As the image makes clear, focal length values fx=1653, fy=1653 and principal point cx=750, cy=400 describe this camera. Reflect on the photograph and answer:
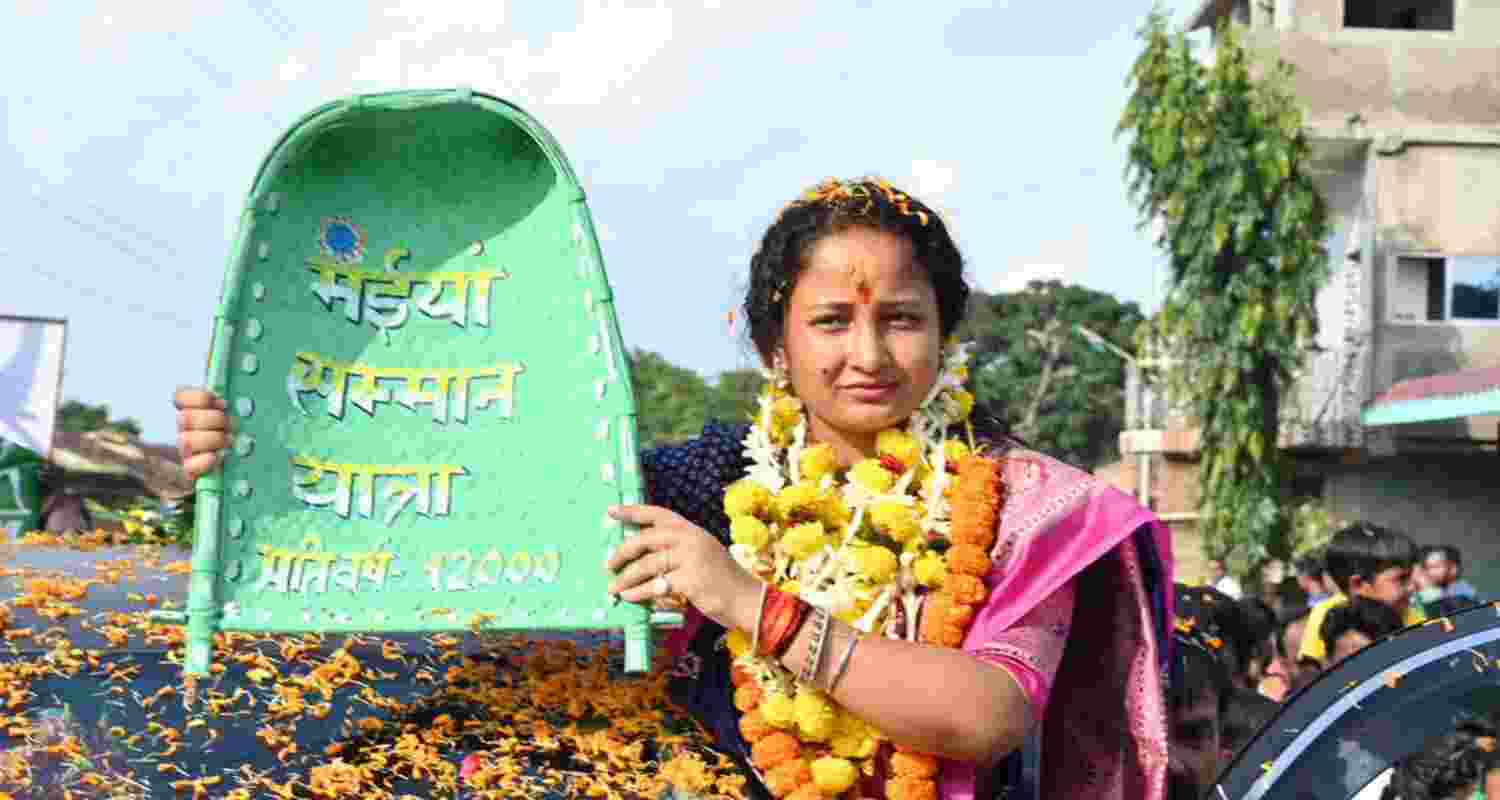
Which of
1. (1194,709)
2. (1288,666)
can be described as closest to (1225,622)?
(1194,709)

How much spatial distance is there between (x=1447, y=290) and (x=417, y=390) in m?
18.0

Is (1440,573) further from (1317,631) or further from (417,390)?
(417,390)

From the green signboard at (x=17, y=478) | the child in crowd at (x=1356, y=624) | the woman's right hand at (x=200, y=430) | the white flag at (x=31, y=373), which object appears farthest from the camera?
the white flag at (x=31, y=373)

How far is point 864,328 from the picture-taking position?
8.45 feet

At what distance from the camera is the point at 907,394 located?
2658 millimetres

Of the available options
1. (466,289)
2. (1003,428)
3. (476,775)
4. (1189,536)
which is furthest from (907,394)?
(1189,536)

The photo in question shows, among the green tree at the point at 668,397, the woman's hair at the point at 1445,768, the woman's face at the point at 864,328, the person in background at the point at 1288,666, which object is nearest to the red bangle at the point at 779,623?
the woman's face at the point at 864,328

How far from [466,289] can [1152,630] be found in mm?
1185

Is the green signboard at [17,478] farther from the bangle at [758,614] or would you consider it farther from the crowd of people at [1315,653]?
the bangle at [758,614]

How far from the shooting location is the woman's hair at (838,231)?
2.65 metres

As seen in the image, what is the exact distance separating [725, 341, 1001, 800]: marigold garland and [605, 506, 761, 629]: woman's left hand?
0.18m

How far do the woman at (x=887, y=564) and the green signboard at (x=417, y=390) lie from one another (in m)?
0.11

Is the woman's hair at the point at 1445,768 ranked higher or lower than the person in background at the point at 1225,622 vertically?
lower

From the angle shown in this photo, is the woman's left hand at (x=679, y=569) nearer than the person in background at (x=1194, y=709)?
Yes
